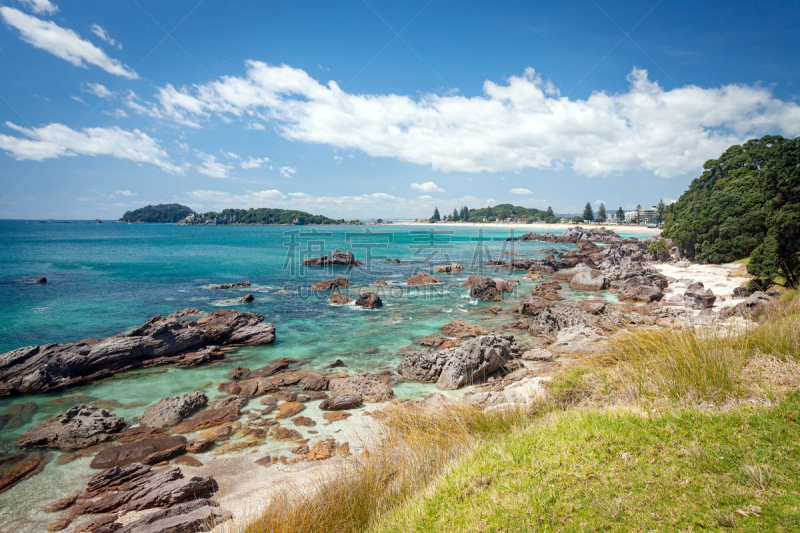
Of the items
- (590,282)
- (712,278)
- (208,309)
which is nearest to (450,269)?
(590,282)

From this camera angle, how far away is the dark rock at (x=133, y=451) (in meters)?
8.81

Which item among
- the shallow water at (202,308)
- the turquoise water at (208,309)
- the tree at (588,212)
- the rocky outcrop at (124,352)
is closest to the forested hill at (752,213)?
the turquoise water at (208,309)

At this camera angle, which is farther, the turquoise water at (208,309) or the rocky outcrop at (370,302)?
the rocky outcrop at (370,302)

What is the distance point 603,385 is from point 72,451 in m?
13.3

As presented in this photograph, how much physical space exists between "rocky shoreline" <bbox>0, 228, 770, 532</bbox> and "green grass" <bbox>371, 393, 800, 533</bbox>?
2.71m

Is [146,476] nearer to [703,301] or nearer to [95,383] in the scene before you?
[95,383]

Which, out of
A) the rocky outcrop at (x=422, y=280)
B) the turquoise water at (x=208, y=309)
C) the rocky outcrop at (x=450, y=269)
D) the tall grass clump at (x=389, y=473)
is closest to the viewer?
the tall grass clump at (x=389, y=473)

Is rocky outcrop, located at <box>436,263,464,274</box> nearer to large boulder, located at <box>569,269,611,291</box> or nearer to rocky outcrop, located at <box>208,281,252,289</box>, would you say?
large boulder, located at <box>569,269,611,291</box>

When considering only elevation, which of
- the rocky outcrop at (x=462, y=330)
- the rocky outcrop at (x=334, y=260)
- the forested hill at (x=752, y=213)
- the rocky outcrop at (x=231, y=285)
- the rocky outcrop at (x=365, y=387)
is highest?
the forested hill at (x=752, y=213)

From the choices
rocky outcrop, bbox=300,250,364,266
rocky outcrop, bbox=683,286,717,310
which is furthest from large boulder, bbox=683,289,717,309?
rocky outcrop, bbox=300,250,364,266

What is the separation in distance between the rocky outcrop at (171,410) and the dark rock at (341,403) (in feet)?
13.5

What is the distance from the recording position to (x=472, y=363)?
12.8 metres

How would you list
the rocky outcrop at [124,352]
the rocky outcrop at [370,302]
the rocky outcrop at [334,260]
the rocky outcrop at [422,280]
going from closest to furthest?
the rocky outcrop at [124,352] → the rocky outcrop at [370,302] → the rocky outcrop at [422,280] → the rocky outcrop at [334,260]

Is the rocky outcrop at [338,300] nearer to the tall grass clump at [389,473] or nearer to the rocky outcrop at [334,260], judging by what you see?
the tall grass clump at [389,473]
